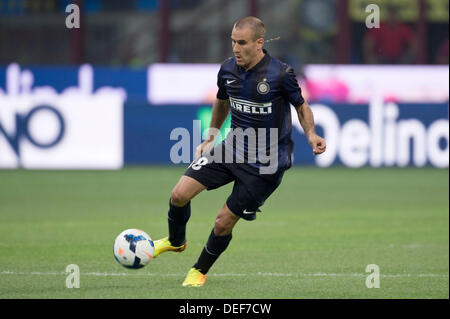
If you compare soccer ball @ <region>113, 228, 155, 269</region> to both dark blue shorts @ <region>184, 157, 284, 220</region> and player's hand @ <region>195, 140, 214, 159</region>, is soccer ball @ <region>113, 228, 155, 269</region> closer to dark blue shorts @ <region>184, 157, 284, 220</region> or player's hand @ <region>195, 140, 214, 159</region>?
dark blue shorts @ <region>184, 157, 284, 220</region>

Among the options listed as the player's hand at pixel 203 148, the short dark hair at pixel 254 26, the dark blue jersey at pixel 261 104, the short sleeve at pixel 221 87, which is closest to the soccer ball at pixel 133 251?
the player's hand at pixel 203 148

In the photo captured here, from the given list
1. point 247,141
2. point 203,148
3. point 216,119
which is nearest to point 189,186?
point 203,148

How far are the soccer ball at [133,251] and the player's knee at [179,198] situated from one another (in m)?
0.37

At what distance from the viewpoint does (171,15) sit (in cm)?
2397

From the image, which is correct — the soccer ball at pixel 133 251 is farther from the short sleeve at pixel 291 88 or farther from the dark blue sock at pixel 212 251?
the short sleeve at pixel 291 88

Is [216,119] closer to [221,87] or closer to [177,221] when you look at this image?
[221,87]

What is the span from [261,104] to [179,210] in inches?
41.4

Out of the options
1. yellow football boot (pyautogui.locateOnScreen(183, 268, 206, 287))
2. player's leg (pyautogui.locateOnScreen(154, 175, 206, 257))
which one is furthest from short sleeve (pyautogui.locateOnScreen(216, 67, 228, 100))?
yellow football boot (pyautogui.locateOnScreen(183, 268, 206, 287))

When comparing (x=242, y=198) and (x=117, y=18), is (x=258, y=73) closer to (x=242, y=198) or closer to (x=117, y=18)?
(x=242, y=198)

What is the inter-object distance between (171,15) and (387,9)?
5193 millimetres

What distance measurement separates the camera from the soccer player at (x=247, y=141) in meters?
7.54

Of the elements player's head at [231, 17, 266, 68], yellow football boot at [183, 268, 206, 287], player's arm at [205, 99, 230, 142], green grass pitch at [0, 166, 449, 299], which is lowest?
green grass pitch at [0, 166, 449, 299]

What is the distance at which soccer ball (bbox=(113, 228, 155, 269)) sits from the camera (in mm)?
7523

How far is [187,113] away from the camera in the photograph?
18422mm
